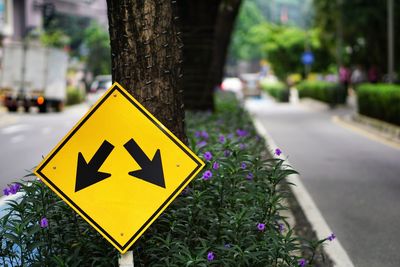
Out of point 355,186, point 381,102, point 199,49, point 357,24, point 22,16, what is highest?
point 22,16

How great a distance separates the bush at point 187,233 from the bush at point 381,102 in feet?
52.2

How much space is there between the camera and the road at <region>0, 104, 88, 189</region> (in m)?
14.5

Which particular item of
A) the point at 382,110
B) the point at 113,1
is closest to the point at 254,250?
the point at 113,1

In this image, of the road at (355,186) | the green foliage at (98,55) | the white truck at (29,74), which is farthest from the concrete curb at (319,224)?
the green foliage at (98,55)

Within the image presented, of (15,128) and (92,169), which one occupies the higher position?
(92,169)

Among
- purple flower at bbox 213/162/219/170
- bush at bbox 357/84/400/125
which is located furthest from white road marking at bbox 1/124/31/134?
purple flower at bbox 213/162/219/170

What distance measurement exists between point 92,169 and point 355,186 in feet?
26.3

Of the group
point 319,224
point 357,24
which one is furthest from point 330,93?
point 319,224

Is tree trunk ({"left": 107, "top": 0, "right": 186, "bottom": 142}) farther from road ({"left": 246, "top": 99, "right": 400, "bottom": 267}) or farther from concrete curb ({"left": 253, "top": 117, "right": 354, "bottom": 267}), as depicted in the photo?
road ({"left": 246, "top": 99, "right": 400, "bottom": 267})

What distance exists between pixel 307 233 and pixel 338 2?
29725 millimetres

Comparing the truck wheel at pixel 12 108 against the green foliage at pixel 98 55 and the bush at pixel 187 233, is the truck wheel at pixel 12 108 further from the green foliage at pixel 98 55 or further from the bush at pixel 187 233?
the green foliage at pixel 98 55

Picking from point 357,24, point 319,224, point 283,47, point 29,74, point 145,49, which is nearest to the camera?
point 145,49

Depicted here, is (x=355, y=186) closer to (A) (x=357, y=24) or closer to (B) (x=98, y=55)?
(A) (x=357, y=24)

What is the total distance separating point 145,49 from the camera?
16.8 feet
